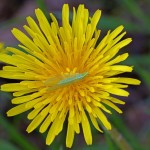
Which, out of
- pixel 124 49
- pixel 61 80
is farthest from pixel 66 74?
pixel 124 49

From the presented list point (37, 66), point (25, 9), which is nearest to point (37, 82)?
point (37, 66)

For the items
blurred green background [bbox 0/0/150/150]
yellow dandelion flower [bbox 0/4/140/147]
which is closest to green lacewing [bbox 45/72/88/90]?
yellow dandelion flower [bbox 0/4/140/147]

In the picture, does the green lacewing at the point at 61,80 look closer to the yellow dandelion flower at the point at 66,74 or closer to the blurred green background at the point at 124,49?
the yellow dandelion flower at the point at 66,74

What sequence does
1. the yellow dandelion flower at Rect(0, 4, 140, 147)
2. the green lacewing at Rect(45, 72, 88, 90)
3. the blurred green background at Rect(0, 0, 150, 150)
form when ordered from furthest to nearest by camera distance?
the blurred green background at Rect(0, 0, 150, 150), the yellow dandelion flower at Rect(0, 4, 140, 147), the green lacewing at Rect(45, 72, 88, 90)

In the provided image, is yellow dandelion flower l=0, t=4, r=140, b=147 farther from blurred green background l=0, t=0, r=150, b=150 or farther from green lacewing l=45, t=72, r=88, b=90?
blurred green background l=0, t=0, r=150, b=150

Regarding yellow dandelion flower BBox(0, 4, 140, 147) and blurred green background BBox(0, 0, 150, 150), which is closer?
yellow dandelion flower BBox(0, 4, 140, 147)

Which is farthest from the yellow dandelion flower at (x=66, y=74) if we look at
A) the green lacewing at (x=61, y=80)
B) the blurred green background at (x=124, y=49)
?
the blurred green background at (x=124, y=49)

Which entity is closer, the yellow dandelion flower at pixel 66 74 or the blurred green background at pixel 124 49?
the yellow dandelion flower at pixel 66 74

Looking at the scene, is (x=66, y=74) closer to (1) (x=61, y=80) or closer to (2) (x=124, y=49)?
(1) (x=61, y=80)
